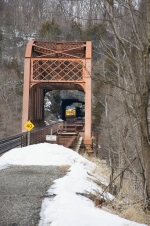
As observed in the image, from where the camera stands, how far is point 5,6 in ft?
285

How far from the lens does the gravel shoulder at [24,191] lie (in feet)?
17.6

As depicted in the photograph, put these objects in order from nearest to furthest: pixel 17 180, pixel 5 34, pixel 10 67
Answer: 1. pixel 17 180
2. pixel 10 67
3. pixel 5 34

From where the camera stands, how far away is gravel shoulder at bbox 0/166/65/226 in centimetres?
536

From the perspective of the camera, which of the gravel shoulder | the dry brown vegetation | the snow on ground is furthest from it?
the dry brown vegetation

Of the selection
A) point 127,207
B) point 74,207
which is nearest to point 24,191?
point 74,207

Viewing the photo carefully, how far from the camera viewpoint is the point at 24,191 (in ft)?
24.1

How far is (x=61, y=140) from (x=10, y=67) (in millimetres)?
32677

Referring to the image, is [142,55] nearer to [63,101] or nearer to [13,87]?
[13,87]

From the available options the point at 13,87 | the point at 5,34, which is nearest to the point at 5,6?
the point at 5,34

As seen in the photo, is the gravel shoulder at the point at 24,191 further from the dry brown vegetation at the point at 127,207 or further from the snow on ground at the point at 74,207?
the dry brown vegetation at the point at 127,207

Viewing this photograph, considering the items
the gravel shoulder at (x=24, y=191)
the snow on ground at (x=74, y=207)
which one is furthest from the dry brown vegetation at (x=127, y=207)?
the gravel shoulder at (x=24, y=191)

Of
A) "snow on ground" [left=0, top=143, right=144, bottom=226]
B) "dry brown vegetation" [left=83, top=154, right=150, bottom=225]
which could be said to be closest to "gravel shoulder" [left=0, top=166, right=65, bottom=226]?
"snow on ground" [left=0, top=143, right=144, bottom=226]

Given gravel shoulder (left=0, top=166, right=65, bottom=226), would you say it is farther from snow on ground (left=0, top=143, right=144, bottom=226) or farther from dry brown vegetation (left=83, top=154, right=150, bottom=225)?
dry brown vegetation (left=83, top=154, right=150, bottom=225)

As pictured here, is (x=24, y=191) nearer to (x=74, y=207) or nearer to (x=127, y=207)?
(x=74, y=207)
